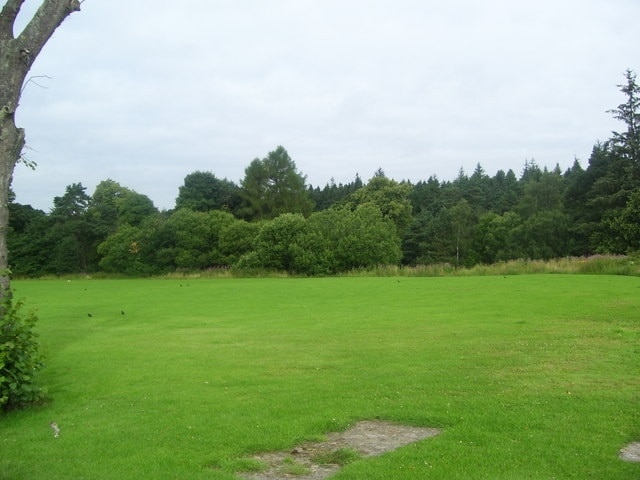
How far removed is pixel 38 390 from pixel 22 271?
174 feet

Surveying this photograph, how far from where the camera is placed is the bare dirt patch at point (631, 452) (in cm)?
467

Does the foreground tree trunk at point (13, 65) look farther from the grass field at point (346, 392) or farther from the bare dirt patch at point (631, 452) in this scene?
the bare dirt patch at point (631, 452)

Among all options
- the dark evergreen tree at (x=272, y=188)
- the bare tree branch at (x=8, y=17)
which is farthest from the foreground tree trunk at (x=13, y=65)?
the dark evergreen tree at (x=272, y=188)

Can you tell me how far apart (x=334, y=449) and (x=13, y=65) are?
6.03 meters

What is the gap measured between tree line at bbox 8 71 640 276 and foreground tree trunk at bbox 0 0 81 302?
100 ft

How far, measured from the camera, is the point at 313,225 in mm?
39969

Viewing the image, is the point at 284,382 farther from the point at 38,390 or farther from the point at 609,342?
the point at 609,342

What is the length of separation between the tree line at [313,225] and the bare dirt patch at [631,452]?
32.4 metres

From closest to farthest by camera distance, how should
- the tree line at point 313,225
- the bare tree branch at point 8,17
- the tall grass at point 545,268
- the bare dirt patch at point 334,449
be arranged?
the bare dirt patch at point 334,449 < the bare tree branch at point 8,17 < the tall grass at point 545,268 < the tree line at point 313,225

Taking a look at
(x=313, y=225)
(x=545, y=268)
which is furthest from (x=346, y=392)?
(x=313, y=225)

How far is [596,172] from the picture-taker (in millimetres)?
50031

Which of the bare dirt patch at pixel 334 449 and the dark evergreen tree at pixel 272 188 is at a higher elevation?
the dark evergreen tree at pixel 272 188

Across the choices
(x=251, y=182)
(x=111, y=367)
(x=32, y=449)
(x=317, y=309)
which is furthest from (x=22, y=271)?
(x=32, y=449)

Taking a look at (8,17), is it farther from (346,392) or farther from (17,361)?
(346,392)
